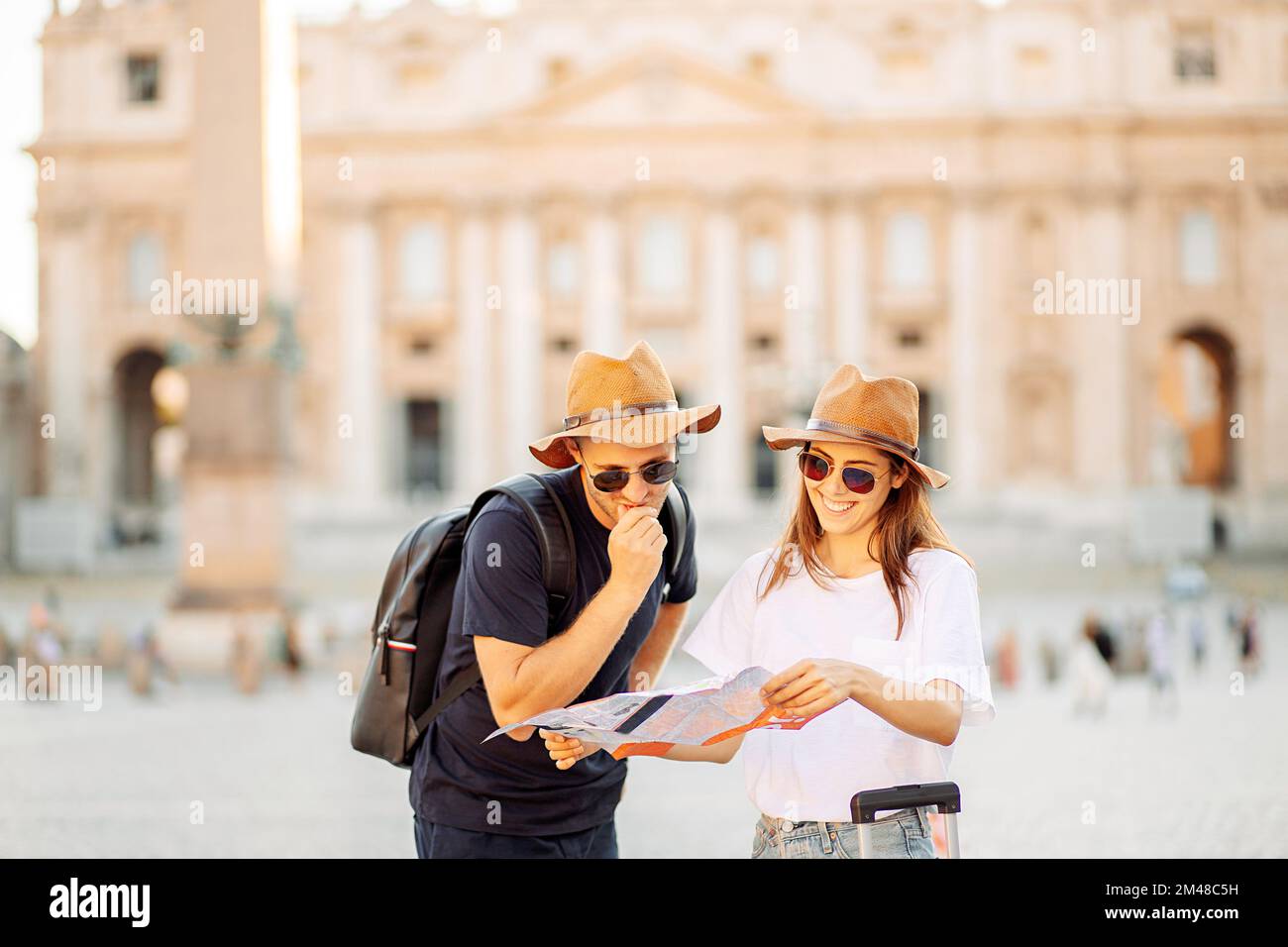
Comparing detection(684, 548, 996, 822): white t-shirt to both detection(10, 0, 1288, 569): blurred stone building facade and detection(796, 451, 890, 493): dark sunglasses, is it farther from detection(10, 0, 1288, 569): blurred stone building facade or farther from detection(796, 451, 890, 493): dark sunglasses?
detection(10, 0, 1288, 569): blurred stone building facade

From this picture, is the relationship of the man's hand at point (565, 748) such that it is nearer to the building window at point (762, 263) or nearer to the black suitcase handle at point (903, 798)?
the black suitcase handle at point (903, 798)

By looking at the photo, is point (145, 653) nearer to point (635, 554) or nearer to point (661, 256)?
point (635, 554)

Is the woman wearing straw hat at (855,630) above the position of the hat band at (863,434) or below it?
below

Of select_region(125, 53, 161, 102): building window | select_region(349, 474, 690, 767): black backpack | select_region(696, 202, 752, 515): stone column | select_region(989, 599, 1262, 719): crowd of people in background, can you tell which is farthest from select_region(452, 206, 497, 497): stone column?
select_region(349, 474, 690, 767): black backpack

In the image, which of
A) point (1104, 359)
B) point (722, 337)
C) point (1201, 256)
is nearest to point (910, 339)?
point (1104, 359)

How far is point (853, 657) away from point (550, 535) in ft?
2.19

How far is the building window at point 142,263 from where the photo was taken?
45.5 m

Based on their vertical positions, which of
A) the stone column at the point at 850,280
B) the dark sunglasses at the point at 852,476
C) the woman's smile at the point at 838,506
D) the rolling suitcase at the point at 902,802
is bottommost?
the rolling suitcase at the point at 902,802

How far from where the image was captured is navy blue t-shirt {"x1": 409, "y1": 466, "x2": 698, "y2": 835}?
2.66 meters

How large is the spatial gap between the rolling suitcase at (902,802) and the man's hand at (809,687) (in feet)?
0.87

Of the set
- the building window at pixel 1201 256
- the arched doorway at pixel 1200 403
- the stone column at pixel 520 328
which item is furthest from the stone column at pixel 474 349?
the building window at pixel 1201 256

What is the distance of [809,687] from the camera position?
7.77ft
